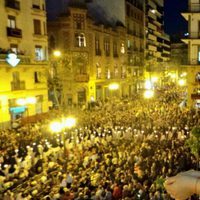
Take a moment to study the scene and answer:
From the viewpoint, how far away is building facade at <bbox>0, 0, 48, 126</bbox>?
97.6 feet

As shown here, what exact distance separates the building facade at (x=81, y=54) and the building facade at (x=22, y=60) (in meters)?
4.41

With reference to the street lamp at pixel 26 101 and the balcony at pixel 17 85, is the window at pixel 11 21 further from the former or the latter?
the street lamp at pixel 26 101

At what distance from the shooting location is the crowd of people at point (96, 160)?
41.4 feet

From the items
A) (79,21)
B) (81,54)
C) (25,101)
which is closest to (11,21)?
(25,101)

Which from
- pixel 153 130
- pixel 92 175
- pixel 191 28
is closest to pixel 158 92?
→ pixel 191 28

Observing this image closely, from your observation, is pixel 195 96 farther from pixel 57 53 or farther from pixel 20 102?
pixel 20 102

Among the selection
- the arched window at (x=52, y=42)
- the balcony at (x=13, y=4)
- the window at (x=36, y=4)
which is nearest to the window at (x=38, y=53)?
the window at (x=36, y=4)

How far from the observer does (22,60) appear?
3144 cm

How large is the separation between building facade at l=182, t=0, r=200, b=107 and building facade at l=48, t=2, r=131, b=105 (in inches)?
506

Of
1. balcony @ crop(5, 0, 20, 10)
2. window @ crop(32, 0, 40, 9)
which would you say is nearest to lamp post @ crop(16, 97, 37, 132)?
balcony @ crop(5, 0, 20, 10)

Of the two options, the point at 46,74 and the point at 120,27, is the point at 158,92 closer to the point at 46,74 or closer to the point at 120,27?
the point at 120,27

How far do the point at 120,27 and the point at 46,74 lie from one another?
23.6 meters

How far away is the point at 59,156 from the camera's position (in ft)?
59.0

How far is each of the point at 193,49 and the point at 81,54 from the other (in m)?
13.7
